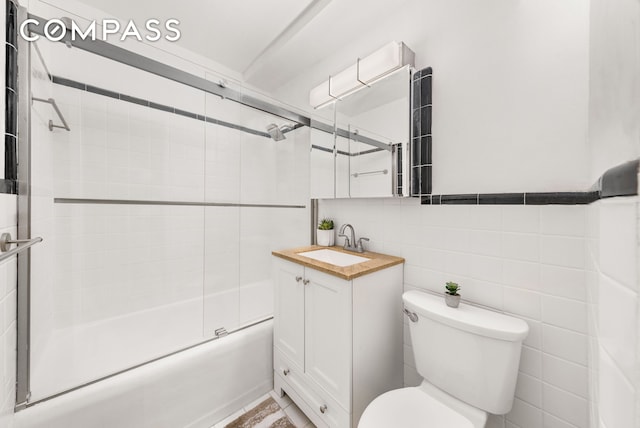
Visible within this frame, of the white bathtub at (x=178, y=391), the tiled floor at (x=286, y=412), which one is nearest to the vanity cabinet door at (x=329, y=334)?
the tiled floor at (x=286, y=412)

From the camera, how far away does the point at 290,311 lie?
55.1 inches

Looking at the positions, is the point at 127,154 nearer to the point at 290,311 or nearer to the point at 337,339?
Result: the point at 290,311

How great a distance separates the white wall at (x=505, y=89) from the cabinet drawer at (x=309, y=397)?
3.89ft

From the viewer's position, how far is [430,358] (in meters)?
1.06

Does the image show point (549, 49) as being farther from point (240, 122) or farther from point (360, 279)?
point (240, 122)

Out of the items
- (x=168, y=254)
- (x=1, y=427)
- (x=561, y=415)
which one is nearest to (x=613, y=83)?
(x=561, y=415)

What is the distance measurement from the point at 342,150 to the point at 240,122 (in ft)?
2.89

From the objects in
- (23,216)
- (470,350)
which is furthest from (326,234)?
(23,216)

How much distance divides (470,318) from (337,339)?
57cm

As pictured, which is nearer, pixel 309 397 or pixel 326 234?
pixel 309 397

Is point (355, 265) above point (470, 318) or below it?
above

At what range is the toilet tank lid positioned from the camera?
0.88m

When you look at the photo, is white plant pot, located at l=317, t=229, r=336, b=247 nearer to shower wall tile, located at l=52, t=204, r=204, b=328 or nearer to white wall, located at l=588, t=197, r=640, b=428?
shower wall tile, located at l=52, t=204, r=204, b=328

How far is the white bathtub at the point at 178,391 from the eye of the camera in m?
0.99
